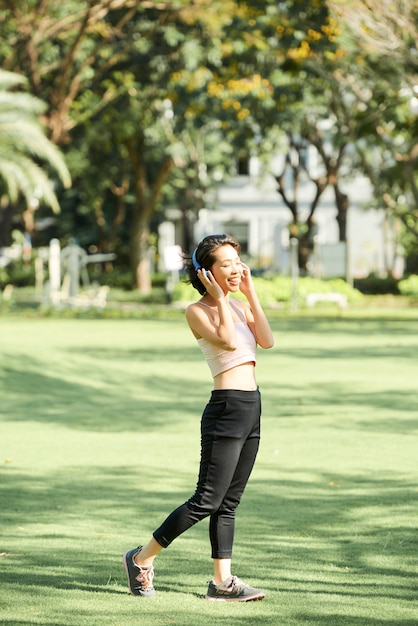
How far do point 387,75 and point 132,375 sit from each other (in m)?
13.8

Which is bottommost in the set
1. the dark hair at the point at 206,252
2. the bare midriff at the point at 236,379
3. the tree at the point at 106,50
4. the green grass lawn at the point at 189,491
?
the green grass lawn at the point at 189,491

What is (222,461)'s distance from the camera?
18.4ft

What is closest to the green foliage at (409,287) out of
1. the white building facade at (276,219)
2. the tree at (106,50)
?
the tree at (106,50)

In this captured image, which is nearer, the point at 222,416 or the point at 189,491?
the point at 222,416

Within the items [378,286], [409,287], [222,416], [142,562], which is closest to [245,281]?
[222,416]

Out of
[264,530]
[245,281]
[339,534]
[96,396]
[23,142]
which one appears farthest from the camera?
[23,142]

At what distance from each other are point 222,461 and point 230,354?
45 centimetres

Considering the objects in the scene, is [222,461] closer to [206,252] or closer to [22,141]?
[206,252]

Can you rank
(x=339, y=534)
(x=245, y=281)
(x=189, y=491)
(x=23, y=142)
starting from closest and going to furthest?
(x=245, y=281) → (x=339, y=534) → (x=189, y=491) → (x=23, y=142)

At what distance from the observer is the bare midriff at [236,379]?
223 inches

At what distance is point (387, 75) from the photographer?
96.5ft

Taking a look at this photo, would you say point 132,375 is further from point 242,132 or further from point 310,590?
point 242,132

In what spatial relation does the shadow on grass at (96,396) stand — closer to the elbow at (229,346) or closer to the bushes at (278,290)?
the elbow at (229,346)

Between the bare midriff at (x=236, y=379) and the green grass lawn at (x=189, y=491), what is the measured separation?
898mm
